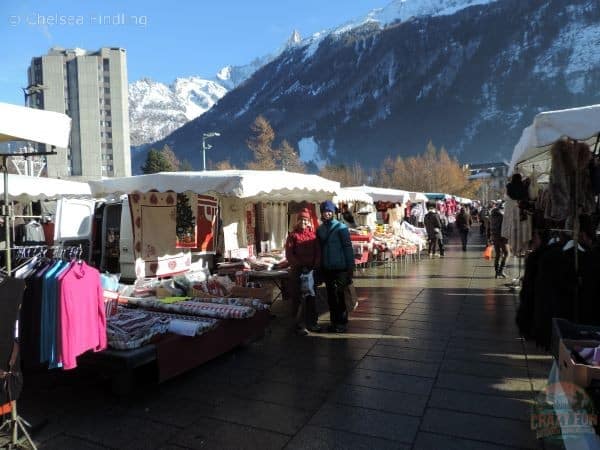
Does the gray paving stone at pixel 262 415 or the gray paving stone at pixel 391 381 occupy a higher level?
the gray paving stone at pixel 391 381

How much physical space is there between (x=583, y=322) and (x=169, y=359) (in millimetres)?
3441

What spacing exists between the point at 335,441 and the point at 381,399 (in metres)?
0.78

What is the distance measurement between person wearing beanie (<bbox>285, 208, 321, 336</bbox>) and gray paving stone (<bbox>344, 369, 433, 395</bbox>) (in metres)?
1.52

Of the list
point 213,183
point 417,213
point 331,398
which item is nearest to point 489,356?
point 331,398

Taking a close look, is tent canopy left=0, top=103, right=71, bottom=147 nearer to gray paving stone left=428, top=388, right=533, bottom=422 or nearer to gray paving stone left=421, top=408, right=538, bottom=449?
gray paving stone left=421, top=408, right=538, bottom=449

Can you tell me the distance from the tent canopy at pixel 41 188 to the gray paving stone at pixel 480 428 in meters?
6.34

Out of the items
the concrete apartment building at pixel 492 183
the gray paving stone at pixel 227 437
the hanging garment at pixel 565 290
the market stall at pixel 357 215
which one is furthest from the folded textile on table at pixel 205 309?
the concrete apartment building at pixel 492 183

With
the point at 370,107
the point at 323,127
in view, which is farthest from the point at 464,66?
the point at 323,127

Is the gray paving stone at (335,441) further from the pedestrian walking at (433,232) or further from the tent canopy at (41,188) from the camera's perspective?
the pedestrian walking at (433,232)

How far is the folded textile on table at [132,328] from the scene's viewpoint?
4059mm

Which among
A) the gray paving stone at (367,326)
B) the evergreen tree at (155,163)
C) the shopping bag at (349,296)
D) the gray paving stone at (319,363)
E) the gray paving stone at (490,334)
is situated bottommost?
the gray paving stone at (490,334)

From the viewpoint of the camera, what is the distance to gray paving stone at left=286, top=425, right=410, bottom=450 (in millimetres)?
3070

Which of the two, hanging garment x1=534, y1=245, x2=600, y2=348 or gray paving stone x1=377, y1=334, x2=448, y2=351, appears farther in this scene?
gray paving stone x1=377, y1=334, x2=448, y2=351

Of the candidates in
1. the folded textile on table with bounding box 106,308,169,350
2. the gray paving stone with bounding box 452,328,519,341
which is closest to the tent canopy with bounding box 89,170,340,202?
the folded textile on table with bounding box 106,308,169,350
